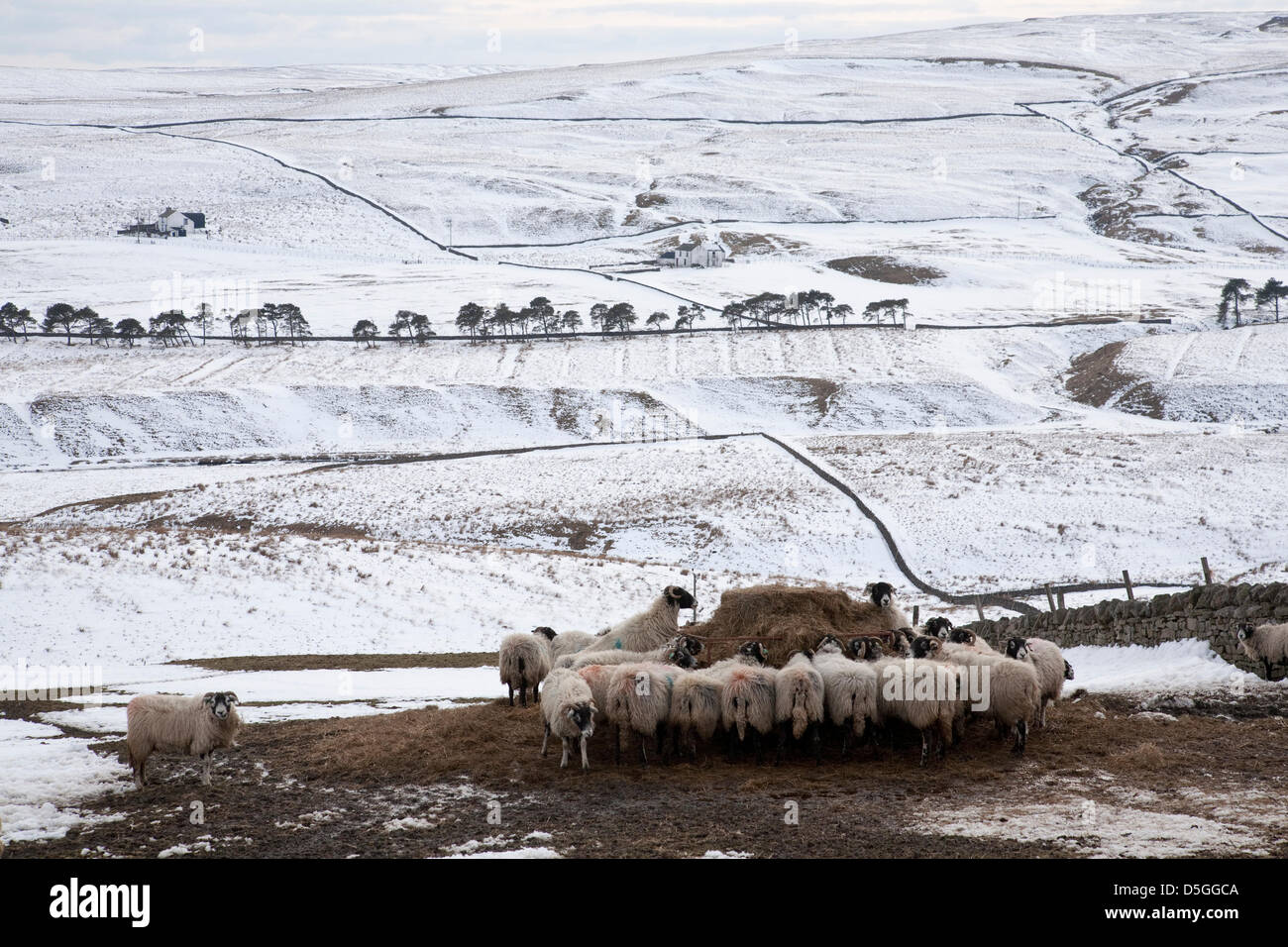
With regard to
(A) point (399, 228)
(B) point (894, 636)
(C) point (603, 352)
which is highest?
(A) point (399, 228)

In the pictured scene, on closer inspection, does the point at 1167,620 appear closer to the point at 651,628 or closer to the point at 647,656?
the point at 651,628

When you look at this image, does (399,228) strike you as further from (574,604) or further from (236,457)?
(574,604)

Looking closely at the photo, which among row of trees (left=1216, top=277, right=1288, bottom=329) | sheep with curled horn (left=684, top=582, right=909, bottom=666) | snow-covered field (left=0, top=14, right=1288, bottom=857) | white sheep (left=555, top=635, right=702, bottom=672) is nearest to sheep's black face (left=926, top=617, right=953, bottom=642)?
sheep with curled horn (left=684, top=582, right=909, bottom=666)

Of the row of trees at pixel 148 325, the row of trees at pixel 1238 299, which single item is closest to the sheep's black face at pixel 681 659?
the row of trees at pixel 148 325

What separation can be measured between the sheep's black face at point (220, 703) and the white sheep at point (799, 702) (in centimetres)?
689

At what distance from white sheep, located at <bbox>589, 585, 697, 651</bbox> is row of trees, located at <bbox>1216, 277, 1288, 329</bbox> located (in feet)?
307

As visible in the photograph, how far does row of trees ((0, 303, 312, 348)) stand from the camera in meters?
91.9

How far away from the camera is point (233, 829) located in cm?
1113

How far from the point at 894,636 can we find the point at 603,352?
75.3 meters

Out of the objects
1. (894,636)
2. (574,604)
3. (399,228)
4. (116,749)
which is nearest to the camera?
(116,749)

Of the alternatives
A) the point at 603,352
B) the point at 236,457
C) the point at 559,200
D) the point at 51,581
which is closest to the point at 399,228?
the point at 559,200

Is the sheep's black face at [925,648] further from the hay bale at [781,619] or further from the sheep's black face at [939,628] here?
the sheep's black face at [939,628]

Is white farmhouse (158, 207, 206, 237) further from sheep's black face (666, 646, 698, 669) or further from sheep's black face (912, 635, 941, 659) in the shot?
sheep's black face (912, 635, 941, 659)

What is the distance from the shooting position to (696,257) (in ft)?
430
